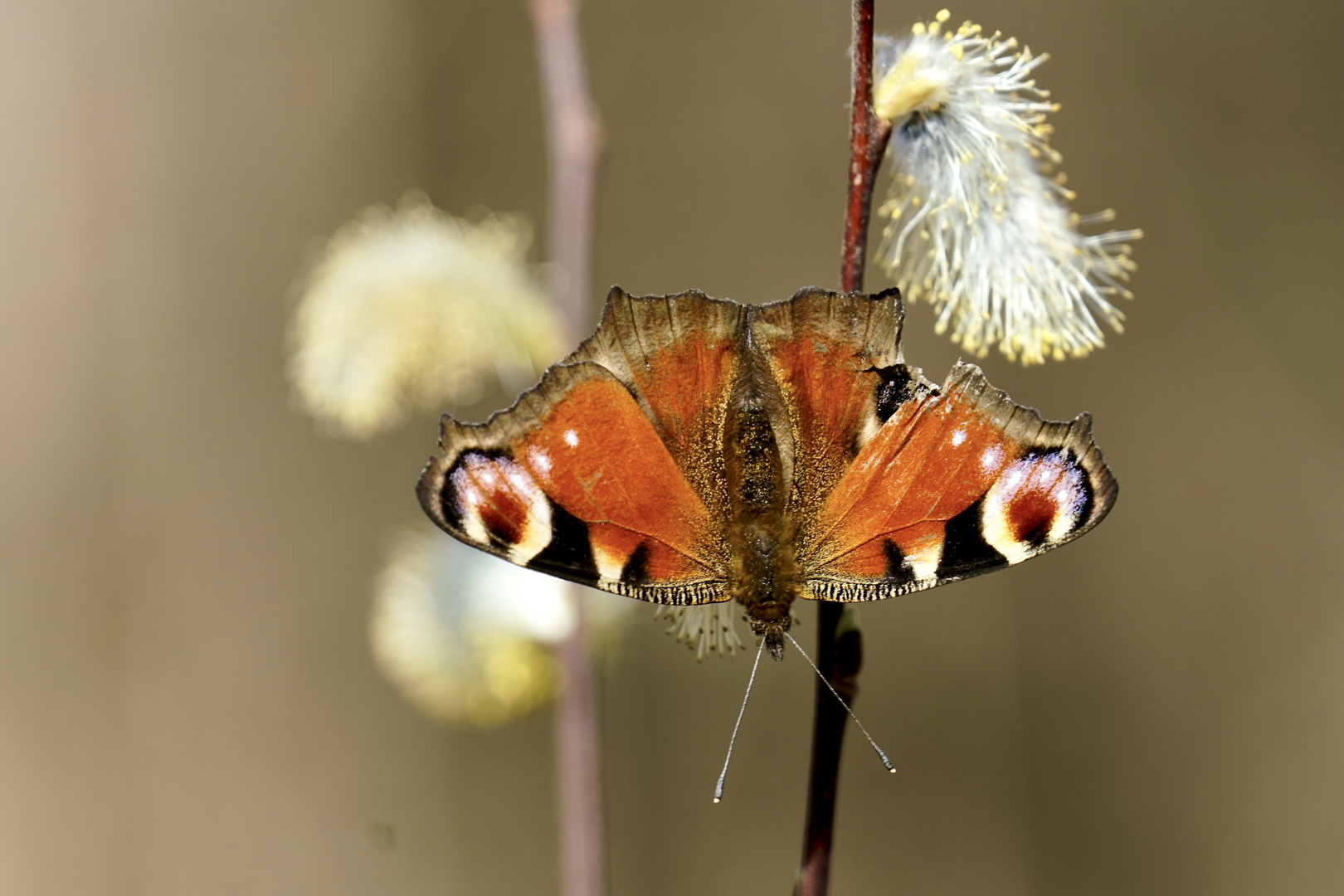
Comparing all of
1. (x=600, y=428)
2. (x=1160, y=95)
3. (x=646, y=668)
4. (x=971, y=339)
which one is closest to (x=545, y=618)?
(x=600, y=428)

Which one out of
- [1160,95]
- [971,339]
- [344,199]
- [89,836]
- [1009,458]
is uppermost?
[344,199]

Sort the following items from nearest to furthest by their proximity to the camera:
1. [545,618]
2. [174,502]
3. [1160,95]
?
[545,618], [1160,95], [174,502]

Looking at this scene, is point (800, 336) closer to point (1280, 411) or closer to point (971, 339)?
point (971, 339)

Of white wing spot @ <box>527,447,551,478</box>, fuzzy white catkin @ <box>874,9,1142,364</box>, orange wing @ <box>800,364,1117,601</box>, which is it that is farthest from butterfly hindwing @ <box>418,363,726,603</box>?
fuzzy white catkin @ <box>874,9,1142,364</box>

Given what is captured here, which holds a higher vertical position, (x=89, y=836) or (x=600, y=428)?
(x=89, y=836)

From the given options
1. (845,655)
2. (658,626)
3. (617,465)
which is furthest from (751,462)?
(658,626)

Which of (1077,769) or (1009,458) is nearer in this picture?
(1009,458)

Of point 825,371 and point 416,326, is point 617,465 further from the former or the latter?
point 416,326
